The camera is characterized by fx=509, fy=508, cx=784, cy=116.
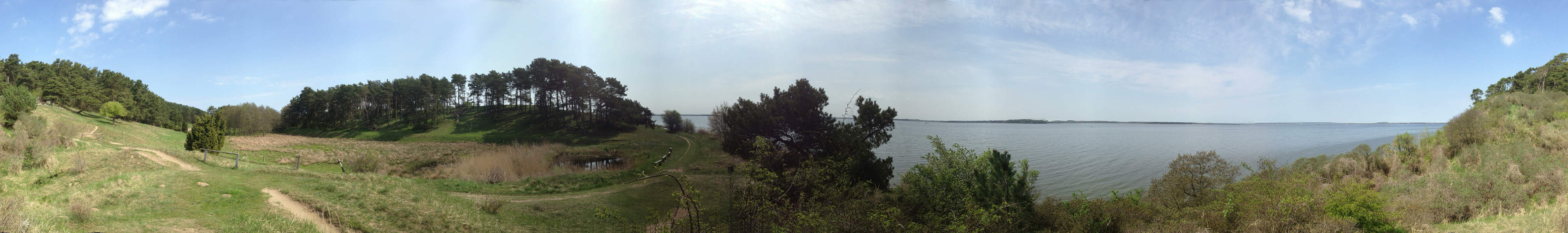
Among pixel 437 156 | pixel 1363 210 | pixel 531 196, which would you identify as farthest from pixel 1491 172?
pixel 437 156

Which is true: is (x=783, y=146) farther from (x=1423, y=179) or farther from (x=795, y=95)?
(x=1423, y=179)

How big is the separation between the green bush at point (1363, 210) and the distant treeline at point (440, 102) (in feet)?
97.1

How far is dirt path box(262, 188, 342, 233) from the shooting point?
7395mm

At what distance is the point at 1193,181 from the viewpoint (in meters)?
13.0

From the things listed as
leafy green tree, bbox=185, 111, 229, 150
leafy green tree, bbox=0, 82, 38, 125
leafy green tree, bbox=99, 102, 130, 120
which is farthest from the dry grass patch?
leafy green tree, bbox=99, 102, 130, 120

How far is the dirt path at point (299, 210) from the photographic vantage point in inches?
291

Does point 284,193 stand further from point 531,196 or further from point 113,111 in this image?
point 113,111

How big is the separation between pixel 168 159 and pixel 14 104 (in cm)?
A: 560

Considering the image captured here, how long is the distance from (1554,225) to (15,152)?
25.9 meters

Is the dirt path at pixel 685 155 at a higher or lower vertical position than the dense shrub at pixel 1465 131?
lower

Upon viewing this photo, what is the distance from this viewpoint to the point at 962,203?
10594 millimetres

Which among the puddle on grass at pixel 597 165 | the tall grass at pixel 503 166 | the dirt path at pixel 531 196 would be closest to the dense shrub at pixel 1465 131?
the dirt path at pixel 531 196

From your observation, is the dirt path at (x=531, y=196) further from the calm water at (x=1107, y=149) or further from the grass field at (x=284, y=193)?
the calm water at (x=1107, y=149)

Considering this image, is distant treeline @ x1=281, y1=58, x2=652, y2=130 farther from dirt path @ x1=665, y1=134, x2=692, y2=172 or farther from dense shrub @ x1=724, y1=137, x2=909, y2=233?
dense shrub @ x1=724, y1=137, x2=909, y2=233
